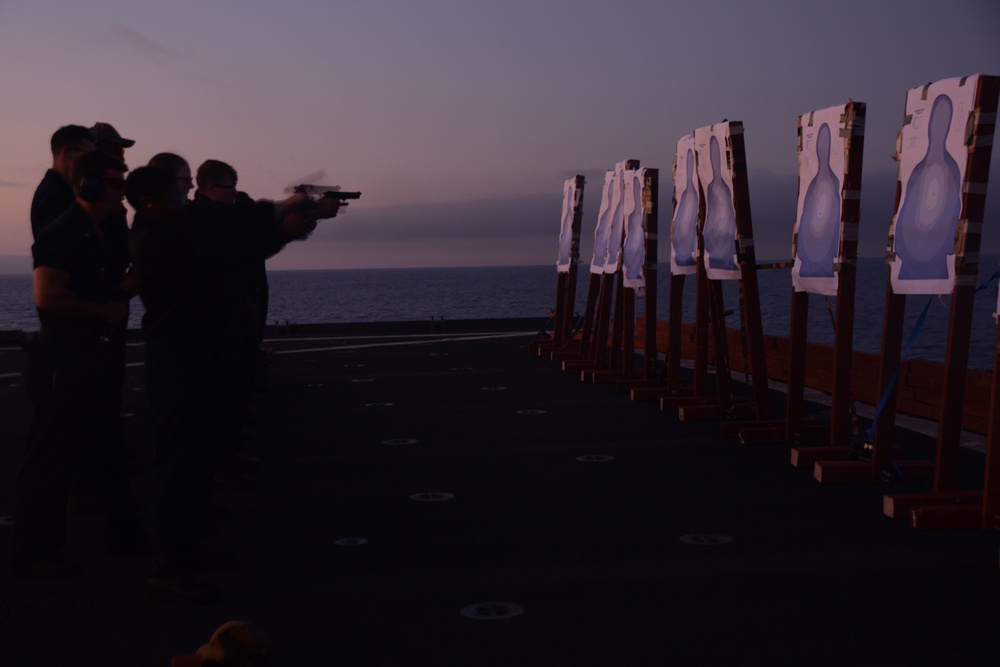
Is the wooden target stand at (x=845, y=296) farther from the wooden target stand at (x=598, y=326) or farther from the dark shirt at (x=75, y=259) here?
the wooden target stand at (x=598, y=326)

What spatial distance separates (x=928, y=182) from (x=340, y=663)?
13.2ft

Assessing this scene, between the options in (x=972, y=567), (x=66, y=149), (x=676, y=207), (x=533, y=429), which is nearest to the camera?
(x=972, y=567)

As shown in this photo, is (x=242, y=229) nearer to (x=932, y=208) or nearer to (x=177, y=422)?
(x=177, y=422)

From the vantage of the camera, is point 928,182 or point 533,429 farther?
point 533,429

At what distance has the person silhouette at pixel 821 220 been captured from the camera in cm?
635

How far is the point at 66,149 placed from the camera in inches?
183

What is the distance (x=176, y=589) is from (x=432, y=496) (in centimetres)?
194

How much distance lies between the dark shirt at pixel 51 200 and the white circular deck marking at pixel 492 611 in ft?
9.03

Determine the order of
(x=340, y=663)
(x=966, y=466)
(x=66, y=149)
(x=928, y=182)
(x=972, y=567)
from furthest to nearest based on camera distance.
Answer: (x=966, y=466) < (x=928, y=182) < (x=66, y=149) < (x=972, y=567) < (x=340, y=663)

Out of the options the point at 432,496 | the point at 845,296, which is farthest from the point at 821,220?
the point at 432,496

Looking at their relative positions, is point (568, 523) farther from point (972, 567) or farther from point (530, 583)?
point (972, 567)

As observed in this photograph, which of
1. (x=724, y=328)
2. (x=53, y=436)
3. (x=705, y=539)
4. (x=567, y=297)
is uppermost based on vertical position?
(x=567, y=297)

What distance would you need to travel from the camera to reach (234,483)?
564 cm

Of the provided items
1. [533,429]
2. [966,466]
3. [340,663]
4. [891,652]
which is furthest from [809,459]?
[340,663]
